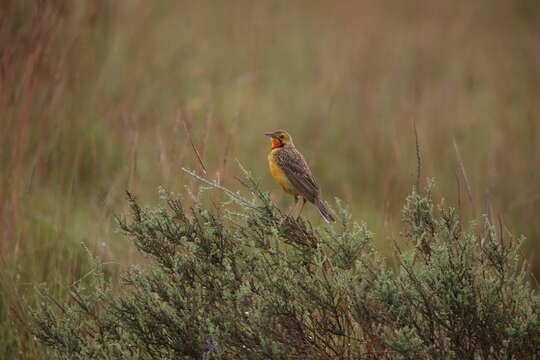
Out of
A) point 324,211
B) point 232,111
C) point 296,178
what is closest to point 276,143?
point 296,178

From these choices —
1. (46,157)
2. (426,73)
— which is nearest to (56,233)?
(46,157)

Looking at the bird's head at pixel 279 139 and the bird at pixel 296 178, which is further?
the bird's head at pixel 279 139

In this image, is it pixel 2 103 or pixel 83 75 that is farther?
pixel 83 75

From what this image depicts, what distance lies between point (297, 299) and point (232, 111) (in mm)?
5492

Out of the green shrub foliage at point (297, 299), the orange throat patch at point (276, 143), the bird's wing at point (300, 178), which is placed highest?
the orange throat patch at point (276, 143)

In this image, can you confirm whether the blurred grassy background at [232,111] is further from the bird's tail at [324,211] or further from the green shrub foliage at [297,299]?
the green shrub foliage at [297,299]

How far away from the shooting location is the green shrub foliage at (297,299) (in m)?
2.91

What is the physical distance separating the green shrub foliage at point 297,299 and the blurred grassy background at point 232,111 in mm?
796

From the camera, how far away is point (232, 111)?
329 inches

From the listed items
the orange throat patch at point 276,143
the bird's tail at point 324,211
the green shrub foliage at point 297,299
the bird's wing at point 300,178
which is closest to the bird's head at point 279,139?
the orange throat patch at point 276,143

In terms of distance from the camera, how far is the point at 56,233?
449 cm

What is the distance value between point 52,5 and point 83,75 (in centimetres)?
161

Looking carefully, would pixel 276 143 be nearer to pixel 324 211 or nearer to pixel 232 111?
pixel 324 211

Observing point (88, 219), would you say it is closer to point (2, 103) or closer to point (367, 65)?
point (2, 103)
